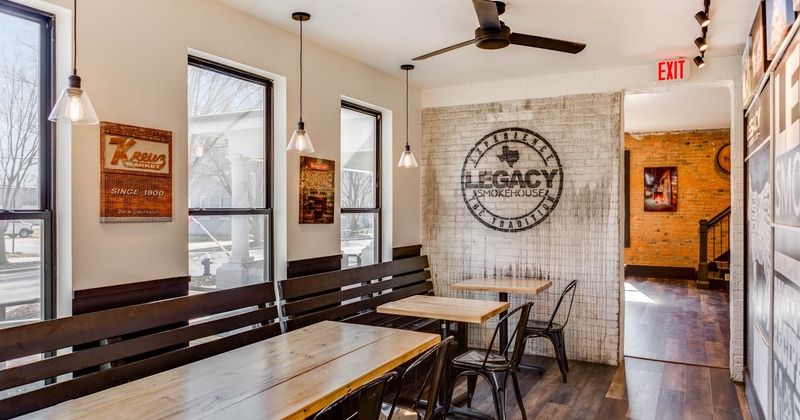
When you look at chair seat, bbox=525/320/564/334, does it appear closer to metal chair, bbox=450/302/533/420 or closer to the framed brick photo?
metal chair, bbox=450/302/533/420

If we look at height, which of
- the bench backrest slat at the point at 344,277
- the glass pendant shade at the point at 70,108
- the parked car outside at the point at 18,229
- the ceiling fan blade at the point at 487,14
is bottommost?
the bench backrest slat at the point at 344,277

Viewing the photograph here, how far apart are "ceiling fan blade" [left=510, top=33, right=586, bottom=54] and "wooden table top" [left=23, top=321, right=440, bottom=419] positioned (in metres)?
1.88

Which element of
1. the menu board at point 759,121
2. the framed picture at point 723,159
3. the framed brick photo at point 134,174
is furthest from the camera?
the framed picture at point 723,159

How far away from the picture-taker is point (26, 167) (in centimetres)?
252

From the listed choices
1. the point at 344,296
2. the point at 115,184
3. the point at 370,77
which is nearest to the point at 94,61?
the point at 115,184

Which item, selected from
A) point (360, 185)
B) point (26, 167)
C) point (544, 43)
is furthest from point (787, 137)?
point (26, 167)

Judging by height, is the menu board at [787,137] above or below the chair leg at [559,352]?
above

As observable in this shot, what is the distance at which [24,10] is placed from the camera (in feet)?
8.16

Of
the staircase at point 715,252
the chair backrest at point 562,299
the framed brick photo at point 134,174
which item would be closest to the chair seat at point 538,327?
the chair backrest at point 562,299

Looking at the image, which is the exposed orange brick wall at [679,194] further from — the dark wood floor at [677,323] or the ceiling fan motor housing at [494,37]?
the ceiling fan motor housing at [494,37]

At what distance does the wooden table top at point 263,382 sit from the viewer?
5.88 ft

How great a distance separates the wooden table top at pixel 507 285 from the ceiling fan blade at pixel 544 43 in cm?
199

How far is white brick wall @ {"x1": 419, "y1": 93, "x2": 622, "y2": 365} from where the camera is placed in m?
4.94

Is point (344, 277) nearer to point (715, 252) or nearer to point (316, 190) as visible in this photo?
point (316, 190)
